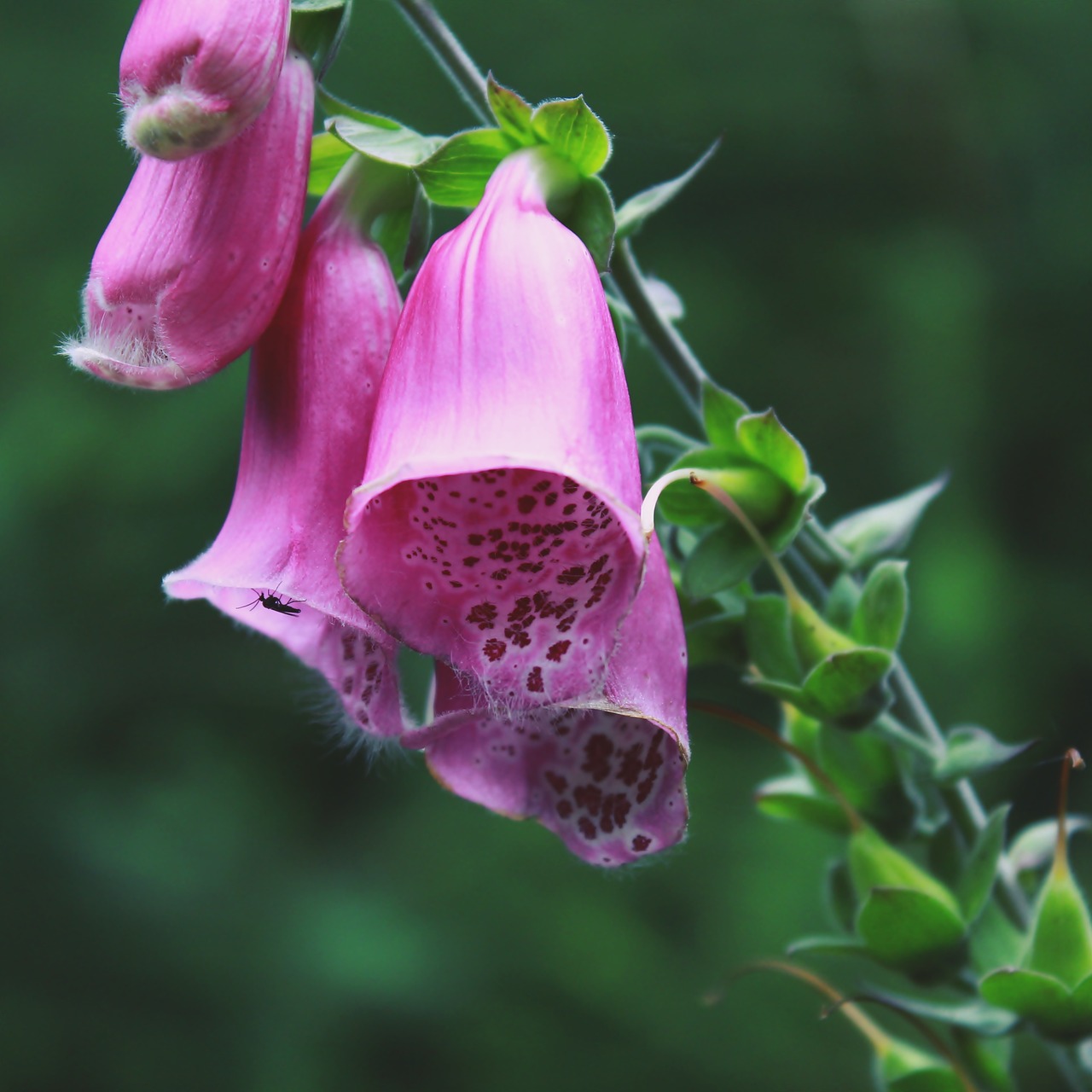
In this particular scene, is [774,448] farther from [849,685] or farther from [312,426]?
[312,426]

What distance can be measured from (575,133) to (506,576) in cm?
23

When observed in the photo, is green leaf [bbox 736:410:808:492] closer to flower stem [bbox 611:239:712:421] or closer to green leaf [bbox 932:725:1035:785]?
flower stem [bbox 611:239:712:421]

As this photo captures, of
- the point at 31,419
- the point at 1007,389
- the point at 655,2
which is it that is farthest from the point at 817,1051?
the point at 655,2

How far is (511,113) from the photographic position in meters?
0.60

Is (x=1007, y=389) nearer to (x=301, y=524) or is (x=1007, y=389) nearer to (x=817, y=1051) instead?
(x=817, y=1051)

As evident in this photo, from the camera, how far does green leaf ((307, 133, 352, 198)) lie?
683mm

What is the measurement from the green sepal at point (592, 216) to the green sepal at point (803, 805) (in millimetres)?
387

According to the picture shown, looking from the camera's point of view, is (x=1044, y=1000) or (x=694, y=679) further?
(x=694, y=679)

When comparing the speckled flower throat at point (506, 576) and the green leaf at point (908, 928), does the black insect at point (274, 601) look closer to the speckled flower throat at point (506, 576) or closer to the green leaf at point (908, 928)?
the speckled flower throat at point (506, 576)

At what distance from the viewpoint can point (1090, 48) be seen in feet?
8.91

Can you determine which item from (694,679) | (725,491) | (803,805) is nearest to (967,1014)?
(803,805)

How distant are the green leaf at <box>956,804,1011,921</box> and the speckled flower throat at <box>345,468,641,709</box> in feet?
1.07

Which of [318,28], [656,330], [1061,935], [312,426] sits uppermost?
[318,28]

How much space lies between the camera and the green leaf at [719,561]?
26.3 inches
